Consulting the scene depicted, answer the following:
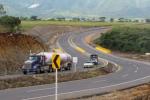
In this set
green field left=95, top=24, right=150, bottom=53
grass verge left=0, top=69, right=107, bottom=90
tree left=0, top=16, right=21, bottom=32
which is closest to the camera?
grass verge left=0, top=69, right=107, bottom=90

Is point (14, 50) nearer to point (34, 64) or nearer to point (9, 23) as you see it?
point (34, 64)

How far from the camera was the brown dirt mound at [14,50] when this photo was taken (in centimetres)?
6544

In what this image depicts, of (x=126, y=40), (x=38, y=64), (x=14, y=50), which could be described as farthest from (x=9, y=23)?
(x=126, y=40)

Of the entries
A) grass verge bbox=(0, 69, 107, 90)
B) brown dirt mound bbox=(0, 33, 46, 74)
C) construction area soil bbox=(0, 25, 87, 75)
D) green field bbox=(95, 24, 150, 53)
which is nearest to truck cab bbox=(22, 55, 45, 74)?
construction area soil bbox=(0, 25, 87, 75)

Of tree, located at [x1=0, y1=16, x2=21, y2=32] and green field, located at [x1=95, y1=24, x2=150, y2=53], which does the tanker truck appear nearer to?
tree, located at [x1=0, y1=16, x2=21, y2=32]

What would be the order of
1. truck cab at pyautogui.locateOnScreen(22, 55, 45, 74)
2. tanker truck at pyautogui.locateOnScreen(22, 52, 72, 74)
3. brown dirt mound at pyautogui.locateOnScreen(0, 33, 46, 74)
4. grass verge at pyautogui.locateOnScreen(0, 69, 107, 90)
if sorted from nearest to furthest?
1. grass verge at pyautogui.locateOnScreen(0, 69, 107, 90)
2. truck cab at pyautogui.locateOnScreen(22, 55, 45, 74)
3. tanker truck at pyautogui.locateOnScreen(22, 52, 72, 74)
4. brown dirt mound at pyautogui.locateOnScreen(0, 33, 46, 74)

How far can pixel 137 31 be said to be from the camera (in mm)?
154875

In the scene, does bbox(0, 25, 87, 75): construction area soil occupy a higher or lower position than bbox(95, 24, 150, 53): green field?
higher

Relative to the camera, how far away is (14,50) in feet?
235

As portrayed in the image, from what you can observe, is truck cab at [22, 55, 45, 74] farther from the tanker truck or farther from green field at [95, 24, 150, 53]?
green field at [95, 24, 150, 53]

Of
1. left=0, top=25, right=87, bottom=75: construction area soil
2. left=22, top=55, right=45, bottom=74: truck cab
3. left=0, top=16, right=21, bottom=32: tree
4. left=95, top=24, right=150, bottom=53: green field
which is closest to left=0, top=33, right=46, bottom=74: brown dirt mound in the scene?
left=0, top=25, right=87, bottom=75: construction area soil

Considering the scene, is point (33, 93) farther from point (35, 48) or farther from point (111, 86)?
point (35, 48)

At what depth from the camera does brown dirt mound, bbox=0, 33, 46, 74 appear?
65.4m

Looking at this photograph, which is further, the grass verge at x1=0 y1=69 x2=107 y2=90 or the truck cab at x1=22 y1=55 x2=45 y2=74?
the truck cab at x1=22 y1=55 x2=45 y2=74
